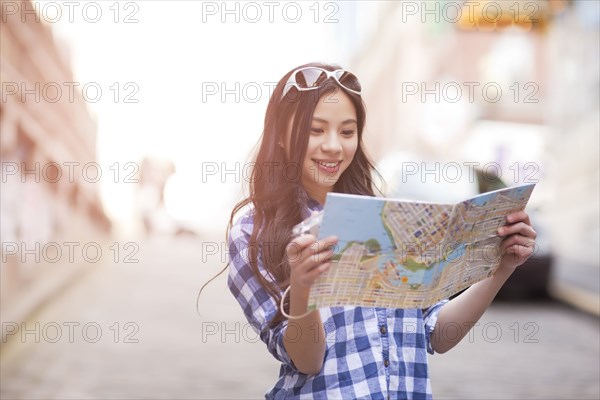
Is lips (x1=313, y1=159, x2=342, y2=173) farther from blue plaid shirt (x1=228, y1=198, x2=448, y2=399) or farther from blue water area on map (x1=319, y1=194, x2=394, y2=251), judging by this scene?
blue water area on map (x1=319, y1=194, x2=394, y2=251)

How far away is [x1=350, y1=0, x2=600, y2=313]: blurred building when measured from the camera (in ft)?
56.9

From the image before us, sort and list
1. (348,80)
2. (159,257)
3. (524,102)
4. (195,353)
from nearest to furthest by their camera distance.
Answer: (348,80) < (195,353) < (159,257) < (524,102)

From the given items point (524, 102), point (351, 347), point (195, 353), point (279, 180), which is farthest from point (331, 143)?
point (524, 102)

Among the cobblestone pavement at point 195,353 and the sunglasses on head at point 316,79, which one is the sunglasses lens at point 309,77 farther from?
the cobblestone pavement at point 195,353

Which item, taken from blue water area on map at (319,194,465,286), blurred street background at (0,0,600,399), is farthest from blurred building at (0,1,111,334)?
blue water area on map at (319,194,465,286)

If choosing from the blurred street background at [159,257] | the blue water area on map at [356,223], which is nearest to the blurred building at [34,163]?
the blurred street background at [159,257]

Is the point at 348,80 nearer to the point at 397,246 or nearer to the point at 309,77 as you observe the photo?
the point at 309,77

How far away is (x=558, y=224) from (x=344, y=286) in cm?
1799

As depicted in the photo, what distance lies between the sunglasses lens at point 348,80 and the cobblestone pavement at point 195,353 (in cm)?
265

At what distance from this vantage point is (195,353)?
6.24 metres

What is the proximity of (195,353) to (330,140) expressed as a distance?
14.5 ft

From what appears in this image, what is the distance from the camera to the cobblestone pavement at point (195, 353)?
5.07m

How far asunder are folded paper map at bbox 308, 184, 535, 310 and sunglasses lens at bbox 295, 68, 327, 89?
51 cm

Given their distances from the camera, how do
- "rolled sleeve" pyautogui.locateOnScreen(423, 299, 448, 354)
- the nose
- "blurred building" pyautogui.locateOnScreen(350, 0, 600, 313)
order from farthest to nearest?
1. "blurred building" pyautogui.locateOnScreen(350, 0, 600, 313)
2. "rolled sleeve" pyautogui.locateOnScreen(423, 299, 448, 354)
3. the nose
